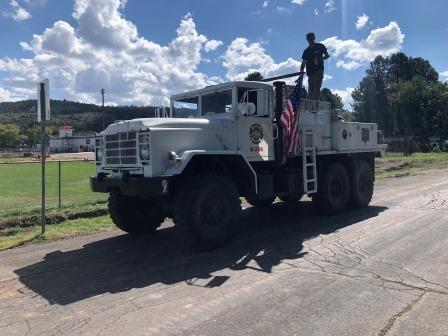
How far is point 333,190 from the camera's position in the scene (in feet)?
35.0

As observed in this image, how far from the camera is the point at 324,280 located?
580 cm

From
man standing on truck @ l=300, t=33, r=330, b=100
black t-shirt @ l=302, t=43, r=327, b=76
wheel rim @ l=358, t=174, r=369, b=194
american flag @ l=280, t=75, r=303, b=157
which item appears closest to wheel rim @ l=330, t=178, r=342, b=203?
wheel rim @ l=358, t=174, r=369, b=194

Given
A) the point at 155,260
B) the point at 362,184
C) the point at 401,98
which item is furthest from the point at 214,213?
the point at 401,98

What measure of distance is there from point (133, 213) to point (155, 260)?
1.81m

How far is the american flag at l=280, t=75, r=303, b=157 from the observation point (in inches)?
358

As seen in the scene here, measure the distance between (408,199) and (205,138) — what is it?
6.97m

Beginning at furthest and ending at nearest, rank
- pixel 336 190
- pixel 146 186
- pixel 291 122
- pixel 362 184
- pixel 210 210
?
pixel 362 184, pixel 336 190, pixel 291 122, pixel 210 210, pixel 146 186

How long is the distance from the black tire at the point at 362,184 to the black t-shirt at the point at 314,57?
248 cm

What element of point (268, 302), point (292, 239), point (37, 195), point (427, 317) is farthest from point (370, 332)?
point (37, 195)

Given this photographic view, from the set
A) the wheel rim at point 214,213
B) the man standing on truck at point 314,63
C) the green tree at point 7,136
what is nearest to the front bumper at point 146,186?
the wheel rim at point 214,213

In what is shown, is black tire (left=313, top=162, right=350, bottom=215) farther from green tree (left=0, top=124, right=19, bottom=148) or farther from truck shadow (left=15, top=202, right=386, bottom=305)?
green tree (left=0, top=124, right=19, bottom=148)

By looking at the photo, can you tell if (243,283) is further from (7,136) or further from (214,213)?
(7,136)

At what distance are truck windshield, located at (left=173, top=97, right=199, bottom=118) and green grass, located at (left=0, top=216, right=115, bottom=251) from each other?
8.72 feet

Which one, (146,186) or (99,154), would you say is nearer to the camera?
(146,186)
